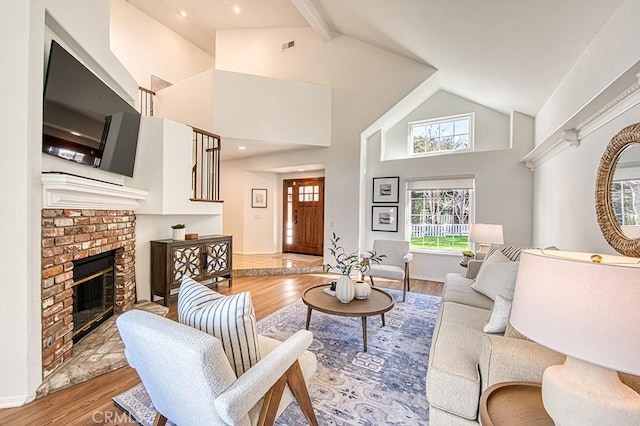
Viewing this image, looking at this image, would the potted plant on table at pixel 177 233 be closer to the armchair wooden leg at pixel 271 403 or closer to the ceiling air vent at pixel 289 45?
the armchair wooden leg at pixel 271 403

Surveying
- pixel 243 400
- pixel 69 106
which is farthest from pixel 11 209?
pixel 243 400

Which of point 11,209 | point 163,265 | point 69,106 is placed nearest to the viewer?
point 11,209

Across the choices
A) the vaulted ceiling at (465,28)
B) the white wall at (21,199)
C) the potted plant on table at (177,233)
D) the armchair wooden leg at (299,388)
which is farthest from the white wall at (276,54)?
the armchair wooden leg at (299,388)

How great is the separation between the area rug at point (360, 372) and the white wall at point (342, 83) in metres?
2.45

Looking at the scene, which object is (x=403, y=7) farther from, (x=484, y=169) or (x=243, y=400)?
(x=243, y=400)

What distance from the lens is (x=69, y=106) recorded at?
7.33ft

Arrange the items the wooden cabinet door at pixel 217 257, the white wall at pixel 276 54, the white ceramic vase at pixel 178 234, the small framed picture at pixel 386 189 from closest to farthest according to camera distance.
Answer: the white ceramic vase at pixel 178 234, the wooden cabinet door at pixel 217 257, the small framed picture at pixel 386 189, the white wall at pixel 276 54

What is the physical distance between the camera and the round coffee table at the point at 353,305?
2459 mm

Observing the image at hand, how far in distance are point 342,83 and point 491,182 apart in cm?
330

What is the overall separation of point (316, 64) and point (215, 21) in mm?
2477

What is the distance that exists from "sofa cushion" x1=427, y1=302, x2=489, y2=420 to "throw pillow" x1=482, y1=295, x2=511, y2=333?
4.9 inches

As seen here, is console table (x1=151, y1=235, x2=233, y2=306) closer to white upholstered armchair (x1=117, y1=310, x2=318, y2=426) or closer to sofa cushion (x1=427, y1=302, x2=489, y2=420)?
white upholstered armchair (x1=117, y1=310, x2=318, y2=426)

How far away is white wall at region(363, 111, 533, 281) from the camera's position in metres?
4.30

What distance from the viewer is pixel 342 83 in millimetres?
5516
